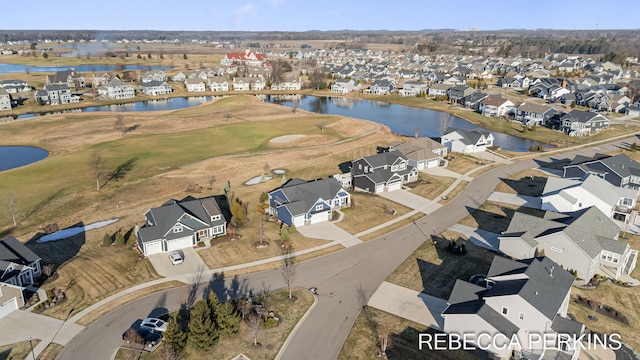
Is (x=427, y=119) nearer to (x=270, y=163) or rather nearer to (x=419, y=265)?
(x=270, y=163)

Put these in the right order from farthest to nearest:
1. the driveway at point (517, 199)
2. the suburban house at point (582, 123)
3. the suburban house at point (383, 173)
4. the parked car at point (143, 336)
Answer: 1. the suburban house at point (582, 123)
2. the suburban house at point (383, 173)
3. the driveway at point (517, 199)
4. the parked car at point (143, 336)

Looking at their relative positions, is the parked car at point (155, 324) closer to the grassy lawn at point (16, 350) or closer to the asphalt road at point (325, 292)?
the asphalt road at point (325, 292)

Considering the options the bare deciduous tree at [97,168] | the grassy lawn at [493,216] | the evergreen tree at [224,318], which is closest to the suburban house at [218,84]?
the bare deciduous tree at [97,168]

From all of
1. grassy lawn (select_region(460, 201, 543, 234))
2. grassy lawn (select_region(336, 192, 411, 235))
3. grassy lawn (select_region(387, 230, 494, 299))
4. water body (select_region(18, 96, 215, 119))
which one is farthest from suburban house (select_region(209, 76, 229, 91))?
grassy lawn (select_region(387, 230, 494, 299))

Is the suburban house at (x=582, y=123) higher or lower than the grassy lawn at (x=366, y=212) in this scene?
higher

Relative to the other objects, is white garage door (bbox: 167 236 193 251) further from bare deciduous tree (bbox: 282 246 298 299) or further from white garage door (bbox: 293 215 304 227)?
white garage door (bbox: 293 215 304 227)

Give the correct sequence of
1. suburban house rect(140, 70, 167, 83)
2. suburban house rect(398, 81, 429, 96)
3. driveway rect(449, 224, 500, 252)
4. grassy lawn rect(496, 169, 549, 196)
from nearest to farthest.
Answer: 1. driveway rect(449, 224, 500, 252)
2. grassy lawn rect(496, 169, 549, 196)
3. suburban house rect(398, 81, 429, 96)
4. suburban house rect(140, 70, 167, 83)

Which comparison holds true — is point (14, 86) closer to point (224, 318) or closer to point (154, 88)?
point (154, 88)
